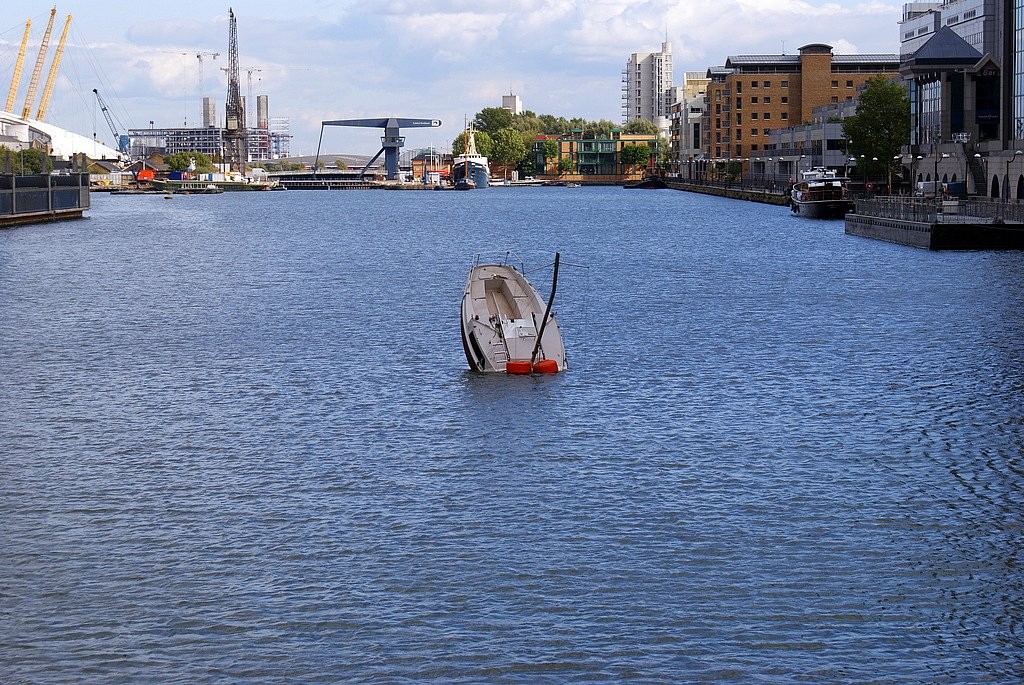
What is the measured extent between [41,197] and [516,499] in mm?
117432

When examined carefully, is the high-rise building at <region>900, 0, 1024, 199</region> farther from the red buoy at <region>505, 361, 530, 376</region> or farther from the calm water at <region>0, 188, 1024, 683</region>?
the red buoy at <region>505, 361, 530, 376</region>

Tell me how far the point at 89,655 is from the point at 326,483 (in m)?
9.02

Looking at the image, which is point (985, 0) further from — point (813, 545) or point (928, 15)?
point (813, 545)

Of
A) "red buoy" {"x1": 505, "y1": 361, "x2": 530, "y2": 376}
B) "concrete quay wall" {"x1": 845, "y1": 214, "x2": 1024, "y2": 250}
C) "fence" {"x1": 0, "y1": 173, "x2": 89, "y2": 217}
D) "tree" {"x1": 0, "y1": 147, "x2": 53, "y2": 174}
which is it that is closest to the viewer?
"red buoy" {"x1": 505, "y1": 361, "x2": 530, "y2": 376}

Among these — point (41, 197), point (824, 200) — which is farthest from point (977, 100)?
point (41, 197)

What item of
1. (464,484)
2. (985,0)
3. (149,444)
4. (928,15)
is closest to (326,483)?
(464,484)

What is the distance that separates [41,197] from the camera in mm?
133750

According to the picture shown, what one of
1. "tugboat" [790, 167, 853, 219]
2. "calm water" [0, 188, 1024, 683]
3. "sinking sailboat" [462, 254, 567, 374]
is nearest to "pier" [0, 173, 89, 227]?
"tugboat" [790, 167, 853, 219]

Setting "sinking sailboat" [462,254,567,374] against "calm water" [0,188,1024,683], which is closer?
"calm water" [0,188,1024,683]

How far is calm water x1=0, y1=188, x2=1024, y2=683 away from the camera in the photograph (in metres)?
18.9

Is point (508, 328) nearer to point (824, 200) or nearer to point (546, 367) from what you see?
point (546, 367)

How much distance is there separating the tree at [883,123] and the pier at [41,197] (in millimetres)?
76601

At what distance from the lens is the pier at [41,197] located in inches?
4838

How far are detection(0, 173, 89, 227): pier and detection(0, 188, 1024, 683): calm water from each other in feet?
234
